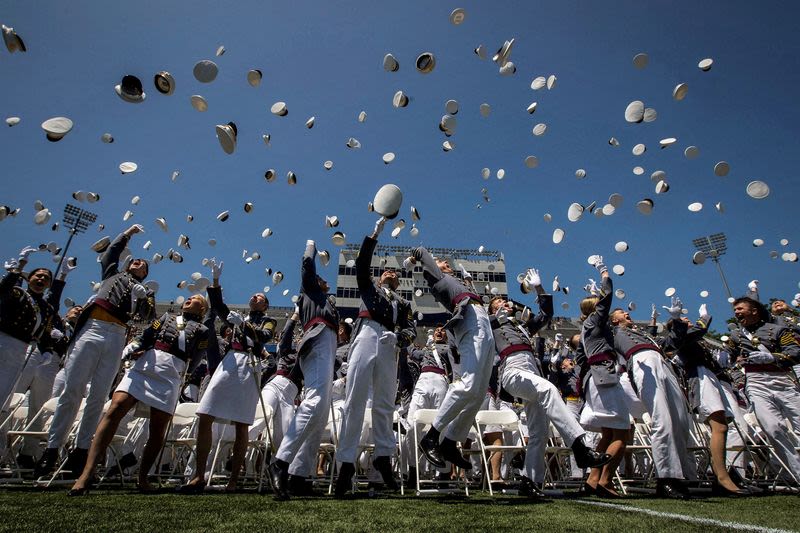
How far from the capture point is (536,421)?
211 inches

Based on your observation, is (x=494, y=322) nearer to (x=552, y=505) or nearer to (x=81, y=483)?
(x=552, y=505)

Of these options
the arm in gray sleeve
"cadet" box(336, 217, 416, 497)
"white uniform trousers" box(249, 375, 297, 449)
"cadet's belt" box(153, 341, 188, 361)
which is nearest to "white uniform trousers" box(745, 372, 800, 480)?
"cadet" box(336, 217, 416, 497)

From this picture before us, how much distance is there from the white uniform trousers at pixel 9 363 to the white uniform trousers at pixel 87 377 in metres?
0.64

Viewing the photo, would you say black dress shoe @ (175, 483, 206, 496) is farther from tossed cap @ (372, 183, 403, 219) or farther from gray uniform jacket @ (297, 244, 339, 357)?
tossed cap @ (372, 183, 403, 219)

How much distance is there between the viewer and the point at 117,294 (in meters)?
5.25

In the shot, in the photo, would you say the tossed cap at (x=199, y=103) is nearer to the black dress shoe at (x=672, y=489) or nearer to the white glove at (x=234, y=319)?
the white glove at (x=234, y=319)

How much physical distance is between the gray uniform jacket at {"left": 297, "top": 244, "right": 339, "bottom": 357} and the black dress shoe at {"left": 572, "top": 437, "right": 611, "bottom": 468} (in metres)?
2.99

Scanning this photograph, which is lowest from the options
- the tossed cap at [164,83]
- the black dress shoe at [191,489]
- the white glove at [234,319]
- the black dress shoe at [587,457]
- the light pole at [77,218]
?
the black dress shoe at [191,489]

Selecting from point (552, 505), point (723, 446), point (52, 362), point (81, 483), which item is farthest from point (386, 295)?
point (52, 362)

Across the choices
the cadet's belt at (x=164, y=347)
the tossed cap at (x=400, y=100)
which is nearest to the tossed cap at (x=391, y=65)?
the tossed cap at (x=400, y=100)

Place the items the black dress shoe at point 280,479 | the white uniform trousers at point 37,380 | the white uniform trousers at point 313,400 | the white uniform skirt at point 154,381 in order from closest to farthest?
the black dress shoe at point 280,479, the white uniform trousers at point 313,400, the white uniform skirt at point 154,381, the white uniform trousers at point 37,380

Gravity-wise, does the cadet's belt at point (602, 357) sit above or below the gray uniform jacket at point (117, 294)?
below

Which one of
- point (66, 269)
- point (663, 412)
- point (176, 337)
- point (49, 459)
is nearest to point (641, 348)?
point (663, 412)

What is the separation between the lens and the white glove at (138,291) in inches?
210
